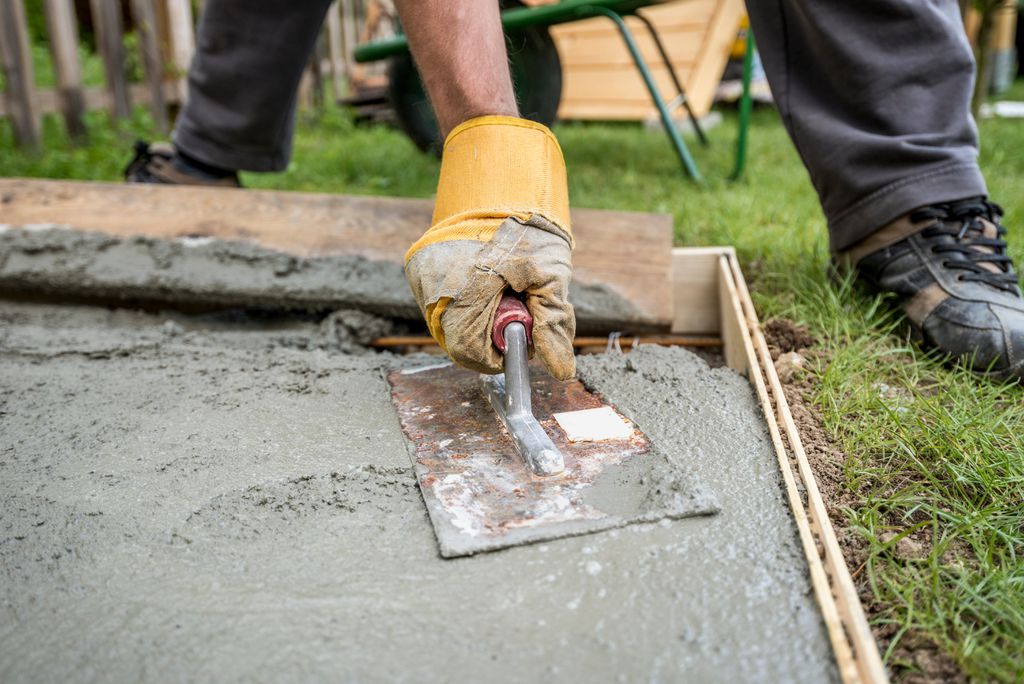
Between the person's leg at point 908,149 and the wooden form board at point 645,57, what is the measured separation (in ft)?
10.9

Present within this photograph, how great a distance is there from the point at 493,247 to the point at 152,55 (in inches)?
154

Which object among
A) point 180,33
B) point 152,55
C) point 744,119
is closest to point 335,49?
point 180,33

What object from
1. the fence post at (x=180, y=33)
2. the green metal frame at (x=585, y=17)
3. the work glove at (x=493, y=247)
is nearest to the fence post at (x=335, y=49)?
the fence post at (x=180, y=33)

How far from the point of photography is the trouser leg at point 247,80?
215 cm

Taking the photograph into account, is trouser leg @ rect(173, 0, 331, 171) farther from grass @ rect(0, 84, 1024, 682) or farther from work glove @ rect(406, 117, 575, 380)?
work glove @ rect(406, 117, 575, 380)

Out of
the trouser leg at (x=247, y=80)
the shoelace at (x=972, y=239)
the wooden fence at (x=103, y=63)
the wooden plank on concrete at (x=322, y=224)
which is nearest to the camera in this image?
the shoelace at (x=972, y=239)

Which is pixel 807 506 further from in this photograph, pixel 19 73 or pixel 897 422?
pixel 19 73

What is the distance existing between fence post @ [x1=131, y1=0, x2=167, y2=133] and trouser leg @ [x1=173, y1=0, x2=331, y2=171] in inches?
89.7

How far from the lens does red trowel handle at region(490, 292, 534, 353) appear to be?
1172 millimetres

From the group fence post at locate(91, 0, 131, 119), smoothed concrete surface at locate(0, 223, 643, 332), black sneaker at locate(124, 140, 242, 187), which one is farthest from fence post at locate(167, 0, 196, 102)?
smoothed concrete surface at locate(0, 223, 643, 332)

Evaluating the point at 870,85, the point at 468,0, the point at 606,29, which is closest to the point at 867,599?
the point at 468,0

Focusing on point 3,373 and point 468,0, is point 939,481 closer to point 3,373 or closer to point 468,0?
point 468,0

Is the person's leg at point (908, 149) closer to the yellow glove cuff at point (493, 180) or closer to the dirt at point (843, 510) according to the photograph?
the dirt at point (843, 510)

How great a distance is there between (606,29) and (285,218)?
12.8 ft
